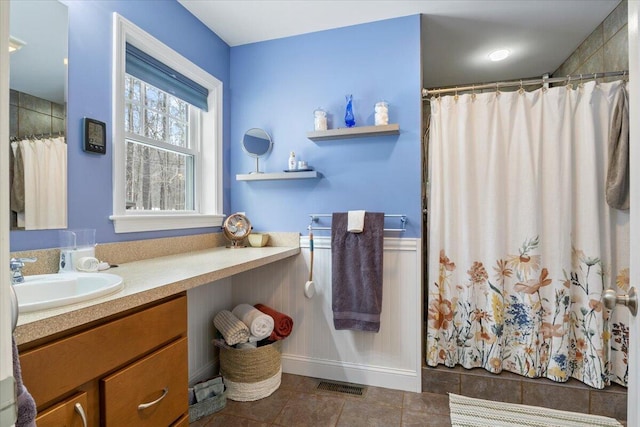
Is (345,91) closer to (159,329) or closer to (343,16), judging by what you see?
(343,16)

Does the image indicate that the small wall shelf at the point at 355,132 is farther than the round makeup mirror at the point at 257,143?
No

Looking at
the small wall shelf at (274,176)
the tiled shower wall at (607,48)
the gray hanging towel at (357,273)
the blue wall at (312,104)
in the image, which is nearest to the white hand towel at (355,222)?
the gray hanging towel at (357,273)

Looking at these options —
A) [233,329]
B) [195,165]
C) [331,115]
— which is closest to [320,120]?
[331,115]

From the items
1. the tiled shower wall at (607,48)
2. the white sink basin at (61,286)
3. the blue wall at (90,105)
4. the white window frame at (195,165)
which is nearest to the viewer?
the white sink basin at (61,286)

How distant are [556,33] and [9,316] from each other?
3.20 meters

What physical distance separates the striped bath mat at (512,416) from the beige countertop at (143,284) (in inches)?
53.9

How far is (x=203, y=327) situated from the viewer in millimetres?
2156

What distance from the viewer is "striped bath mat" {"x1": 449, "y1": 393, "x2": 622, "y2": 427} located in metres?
1.74

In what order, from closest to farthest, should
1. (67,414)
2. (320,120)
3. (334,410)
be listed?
(67,414), (334,410), (320,120)

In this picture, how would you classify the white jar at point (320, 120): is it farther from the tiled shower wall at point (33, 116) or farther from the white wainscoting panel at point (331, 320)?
the tiled shower wall at point (33, 116)

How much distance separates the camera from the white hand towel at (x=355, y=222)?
205 cm

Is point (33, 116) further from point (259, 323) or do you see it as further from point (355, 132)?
point (355, 132)

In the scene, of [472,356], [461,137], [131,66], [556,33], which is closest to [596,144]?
[461,137]

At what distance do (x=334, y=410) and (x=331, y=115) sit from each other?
73.5 inches
